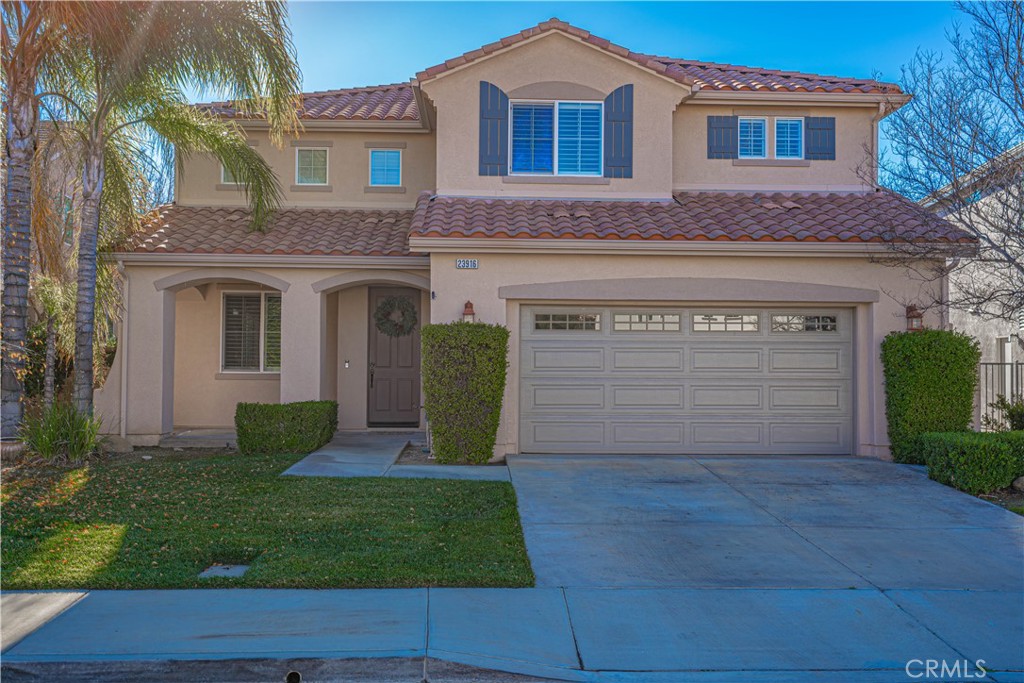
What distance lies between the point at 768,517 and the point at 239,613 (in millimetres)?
5416

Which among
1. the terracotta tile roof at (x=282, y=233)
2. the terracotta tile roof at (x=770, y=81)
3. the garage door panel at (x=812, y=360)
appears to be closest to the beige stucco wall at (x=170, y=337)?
the terracotta tile roof at (x=282, y=233)

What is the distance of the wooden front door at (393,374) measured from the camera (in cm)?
1489

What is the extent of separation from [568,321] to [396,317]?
4.16 m

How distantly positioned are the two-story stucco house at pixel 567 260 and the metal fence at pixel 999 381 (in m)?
5.79

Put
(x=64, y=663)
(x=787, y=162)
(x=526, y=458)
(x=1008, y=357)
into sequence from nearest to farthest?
(x=64, y=663), (x=526, y=458), (x=787, y=162), (x=1008, y=357)

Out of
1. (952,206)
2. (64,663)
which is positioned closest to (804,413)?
(952,206)

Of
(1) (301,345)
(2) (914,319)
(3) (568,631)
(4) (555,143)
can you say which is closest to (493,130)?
(4) (555,143)

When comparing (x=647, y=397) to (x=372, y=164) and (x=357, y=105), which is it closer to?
(x=372, y=164)

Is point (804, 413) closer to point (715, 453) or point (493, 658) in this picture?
point (715, 453)

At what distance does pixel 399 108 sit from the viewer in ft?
51.1

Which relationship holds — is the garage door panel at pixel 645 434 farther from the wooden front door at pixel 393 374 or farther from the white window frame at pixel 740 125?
the white window frame at pixel 740 125

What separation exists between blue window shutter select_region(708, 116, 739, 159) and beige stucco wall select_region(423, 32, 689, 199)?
1.13 meters

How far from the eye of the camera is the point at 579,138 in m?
13.3

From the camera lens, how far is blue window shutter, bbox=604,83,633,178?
13.2 meters
